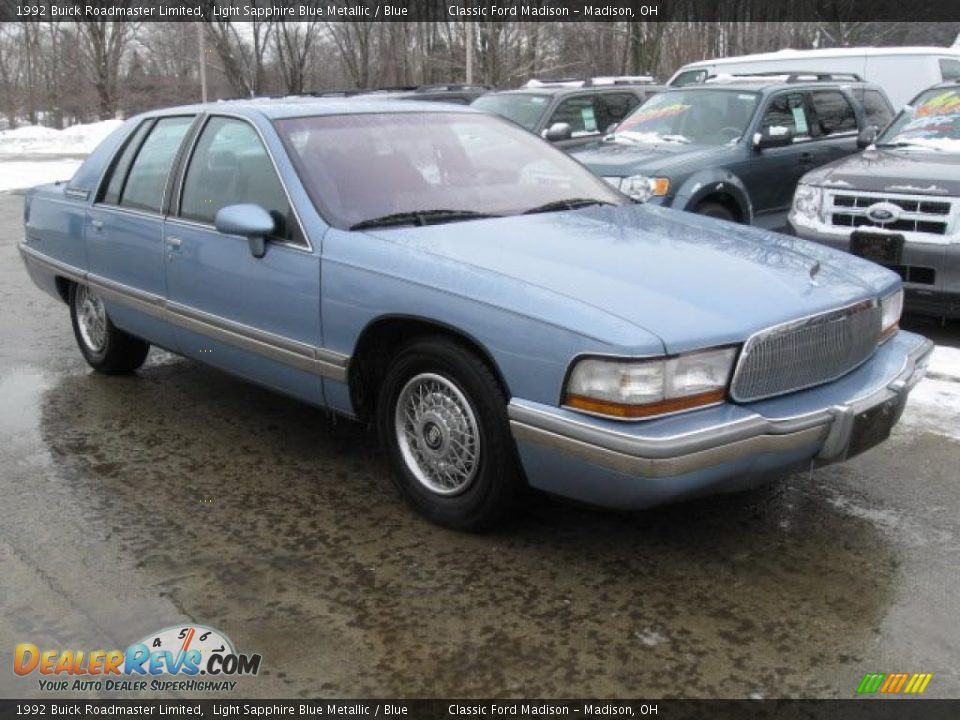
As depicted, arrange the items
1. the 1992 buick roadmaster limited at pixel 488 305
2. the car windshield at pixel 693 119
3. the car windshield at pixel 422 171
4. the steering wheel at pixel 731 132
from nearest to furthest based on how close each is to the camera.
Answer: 1. the 1992 buick roadmaster limited at pixel 488 305
2. the car windshield at pixel 422 171
3. the steering wheel at pixel 731 132
4. the car windshield at pixel 693 119

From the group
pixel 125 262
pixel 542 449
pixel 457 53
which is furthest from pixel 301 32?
pixel 542 449

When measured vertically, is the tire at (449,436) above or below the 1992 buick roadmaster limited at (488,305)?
below

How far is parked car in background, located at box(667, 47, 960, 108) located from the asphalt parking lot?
35.0 feet

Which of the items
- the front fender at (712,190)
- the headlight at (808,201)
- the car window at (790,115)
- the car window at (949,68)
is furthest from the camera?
the car window at (949,68)

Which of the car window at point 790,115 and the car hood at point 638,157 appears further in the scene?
the car window at point 790,115

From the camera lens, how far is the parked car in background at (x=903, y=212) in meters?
6.11

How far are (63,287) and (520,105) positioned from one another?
20.9ft

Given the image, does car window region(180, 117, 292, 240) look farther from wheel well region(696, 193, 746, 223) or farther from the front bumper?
wheel well region(696, 193, 746, 223)

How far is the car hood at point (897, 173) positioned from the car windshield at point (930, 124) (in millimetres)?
203

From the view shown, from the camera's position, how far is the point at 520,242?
3.79 m

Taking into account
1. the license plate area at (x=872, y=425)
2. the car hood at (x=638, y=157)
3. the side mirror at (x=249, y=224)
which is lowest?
the license plate area at (x=872, y=425)

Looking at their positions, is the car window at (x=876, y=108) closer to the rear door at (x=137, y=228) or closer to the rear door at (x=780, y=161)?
the rear door at (x=780, y=161)

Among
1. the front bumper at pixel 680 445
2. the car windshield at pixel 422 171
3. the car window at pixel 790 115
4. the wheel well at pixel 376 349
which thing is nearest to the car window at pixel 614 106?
the car window at pixel 790 115

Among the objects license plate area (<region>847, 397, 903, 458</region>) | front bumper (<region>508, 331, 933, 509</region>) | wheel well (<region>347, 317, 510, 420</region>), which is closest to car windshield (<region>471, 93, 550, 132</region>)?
wheel well (<region>347, 317, 510, 420</region>)
